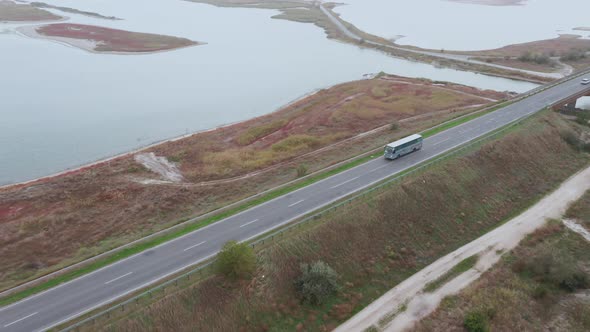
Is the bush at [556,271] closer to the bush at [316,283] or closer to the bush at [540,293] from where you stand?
the bush at [540,293]

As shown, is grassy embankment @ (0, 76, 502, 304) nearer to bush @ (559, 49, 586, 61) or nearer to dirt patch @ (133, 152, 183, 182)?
dirt patch @ (133, 152, 183, 182)

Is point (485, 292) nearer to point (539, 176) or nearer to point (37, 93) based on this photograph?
point (539, 176)

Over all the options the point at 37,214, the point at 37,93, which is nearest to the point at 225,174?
the point at 37,214

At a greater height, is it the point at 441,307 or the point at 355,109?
the point at 355,109

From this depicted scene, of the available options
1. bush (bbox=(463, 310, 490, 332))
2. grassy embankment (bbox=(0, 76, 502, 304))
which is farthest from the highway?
bush (bbox=(463, 310, 490, 332))

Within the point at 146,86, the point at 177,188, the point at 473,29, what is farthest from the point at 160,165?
the point at 473,29

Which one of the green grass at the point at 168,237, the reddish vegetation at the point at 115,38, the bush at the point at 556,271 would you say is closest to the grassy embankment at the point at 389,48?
the reddish vegetation at the point at 115,38
